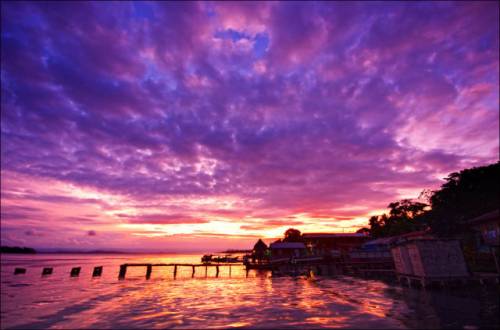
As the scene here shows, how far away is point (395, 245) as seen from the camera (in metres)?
30.6

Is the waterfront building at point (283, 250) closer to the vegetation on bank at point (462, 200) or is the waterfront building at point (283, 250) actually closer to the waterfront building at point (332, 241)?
the waterfront building at point (332, 241)

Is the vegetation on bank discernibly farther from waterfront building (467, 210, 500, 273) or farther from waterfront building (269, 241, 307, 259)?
waterfront building (269, 241, 307, 259)

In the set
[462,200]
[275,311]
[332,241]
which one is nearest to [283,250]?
[332,241]

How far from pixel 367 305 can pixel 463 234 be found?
2616 cm

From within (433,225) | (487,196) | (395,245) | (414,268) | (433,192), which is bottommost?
(414,268)

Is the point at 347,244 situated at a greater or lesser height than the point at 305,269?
greater

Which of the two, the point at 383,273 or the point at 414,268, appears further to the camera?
the point at 383,273

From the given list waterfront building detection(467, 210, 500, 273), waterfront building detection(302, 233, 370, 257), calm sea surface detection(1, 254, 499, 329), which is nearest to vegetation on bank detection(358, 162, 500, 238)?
waterfront building detection(467, 210, 500, 273)

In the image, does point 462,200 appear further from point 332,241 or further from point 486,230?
point 332,241

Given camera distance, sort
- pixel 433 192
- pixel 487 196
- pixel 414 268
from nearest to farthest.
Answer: pixel 414 268
pixel 487 196
pixel 433 192

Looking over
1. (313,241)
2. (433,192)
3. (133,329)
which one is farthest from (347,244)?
(133,329)

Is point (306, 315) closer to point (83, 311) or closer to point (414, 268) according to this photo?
point (414, 268)

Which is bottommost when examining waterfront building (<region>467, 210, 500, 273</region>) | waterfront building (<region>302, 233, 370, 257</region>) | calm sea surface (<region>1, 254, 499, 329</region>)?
calm sea surface (<region>1, 254, 499, 329</region>)

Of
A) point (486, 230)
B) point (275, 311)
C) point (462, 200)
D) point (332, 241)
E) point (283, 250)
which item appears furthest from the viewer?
point (332, 241)
